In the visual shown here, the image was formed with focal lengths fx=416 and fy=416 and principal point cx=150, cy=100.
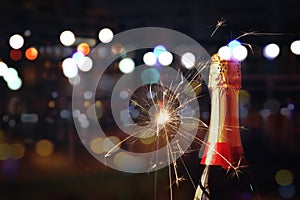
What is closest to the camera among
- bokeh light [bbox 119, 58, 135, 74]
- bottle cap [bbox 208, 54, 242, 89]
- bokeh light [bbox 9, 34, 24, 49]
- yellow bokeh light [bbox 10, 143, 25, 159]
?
bottle cap [bbox 208, 54, 242, 89]

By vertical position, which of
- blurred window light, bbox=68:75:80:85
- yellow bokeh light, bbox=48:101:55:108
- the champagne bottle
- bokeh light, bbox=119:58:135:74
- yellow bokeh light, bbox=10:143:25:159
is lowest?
yellow bokeh light, bbox=10:143:25:159

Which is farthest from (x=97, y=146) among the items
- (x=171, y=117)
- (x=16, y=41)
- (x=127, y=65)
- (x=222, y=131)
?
(x=222, y=131)

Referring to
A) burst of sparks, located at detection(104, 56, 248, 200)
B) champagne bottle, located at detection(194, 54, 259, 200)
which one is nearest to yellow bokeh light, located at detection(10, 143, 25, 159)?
burst of sparks, located at detection(104, 56, 248, 200)

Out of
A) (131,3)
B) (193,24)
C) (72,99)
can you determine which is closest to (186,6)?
(193,24)

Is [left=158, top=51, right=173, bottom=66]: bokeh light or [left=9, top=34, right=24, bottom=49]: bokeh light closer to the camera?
[left=158, top=51, right=173, bottom=66]: bokeh light

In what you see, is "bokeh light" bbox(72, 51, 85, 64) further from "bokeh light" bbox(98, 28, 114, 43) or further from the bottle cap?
the bottle cap

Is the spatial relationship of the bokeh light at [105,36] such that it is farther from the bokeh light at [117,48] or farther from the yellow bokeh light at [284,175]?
the yellow bokeh light at [284,175]

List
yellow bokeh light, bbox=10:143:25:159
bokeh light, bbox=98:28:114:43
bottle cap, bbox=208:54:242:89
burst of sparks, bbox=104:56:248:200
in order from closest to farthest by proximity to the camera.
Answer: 1. bottle cap, bbox=208:54:242:89
2. burst of sparks, bbox=104:56:248:200
3. bokeh light, bbox=98:28:114:43
4. yellow bokeh light, bbox=10:143:25:159

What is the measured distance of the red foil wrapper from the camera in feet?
2.66

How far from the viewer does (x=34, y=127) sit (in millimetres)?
3467

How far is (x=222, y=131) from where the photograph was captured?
0.83 m

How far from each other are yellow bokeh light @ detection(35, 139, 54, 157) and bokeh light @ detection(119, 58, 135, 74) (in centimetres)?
85

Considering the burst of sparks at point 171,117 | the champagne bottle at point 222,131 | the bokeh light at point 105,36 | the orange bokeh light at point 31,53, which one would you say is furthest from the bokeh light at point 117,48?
the champagne bottle at point 222,131

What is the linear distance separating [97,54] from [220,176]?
201cm
